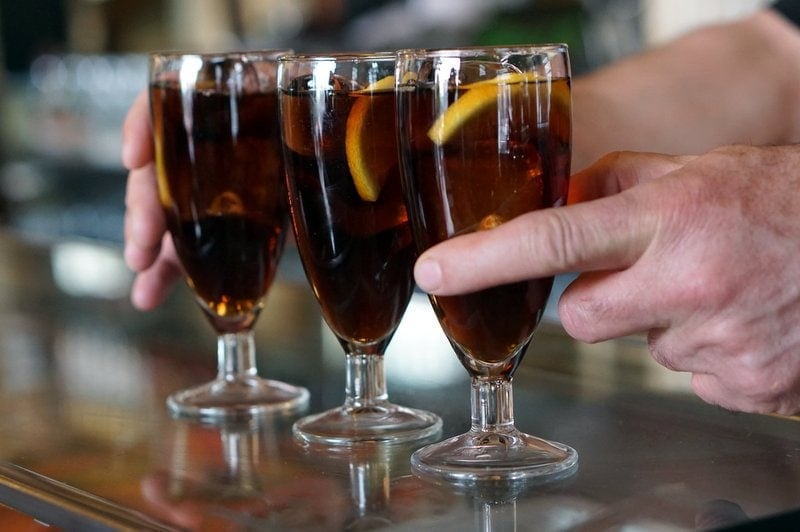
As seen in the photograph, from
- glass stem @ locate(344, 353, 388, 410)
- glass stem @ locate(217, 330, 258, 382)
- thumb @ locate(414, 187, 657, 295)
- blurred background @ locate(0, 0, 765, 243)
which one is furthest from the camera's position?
blurred background @ locate(0, 0, 765, 243)

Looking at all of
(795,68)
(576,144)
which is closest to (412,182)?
(576,144)

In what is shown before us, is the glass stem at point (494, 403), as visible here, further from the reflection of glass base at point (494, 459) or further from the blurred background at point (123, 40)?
the blurred background at point (123, 40)

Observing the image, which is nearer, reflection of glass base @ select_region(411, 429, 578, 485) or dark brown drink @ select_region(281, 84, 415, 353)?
reflection of glass base @ select_region(411, 429, 578, 485)

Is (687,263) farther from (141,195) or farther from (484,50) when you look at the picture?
(141,195)

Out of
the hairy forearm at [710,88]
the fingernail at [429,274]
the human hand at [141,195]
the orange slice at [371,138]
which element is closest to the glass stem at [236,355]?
the human hand at [141,195]

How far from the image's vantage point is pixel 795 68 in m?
1.86

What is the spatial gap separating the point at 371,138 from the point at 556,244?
23 cm

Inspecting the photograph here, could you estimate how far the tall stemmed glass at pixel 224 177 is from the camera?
3.75ft

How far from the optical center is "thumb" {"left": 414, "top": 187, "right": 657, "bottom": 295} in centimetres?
77

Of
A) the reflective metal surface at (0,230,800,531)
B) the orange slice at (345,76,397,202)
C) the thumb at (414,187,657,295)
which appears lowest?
the reflective metal surface at (0,230,800,531)

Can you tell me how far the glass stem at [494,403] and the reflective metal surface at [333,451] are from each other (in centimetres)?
6

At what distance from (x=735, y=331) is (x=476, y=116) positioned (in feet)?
0.71

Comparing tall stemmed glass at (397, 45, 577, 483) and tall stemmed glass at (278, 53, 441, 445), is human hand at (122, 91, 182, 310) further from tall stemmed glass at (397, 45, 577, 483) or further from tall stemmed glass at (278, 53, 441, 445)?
tall stemmed glass at (397, 45, 577, 483)

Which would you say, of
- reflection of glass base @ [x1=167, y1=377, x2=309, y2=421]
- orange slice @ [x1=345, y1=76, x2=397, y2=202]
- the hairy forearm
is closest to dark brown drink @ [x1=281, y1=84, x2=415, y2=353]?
orange slice @ [x1=345, y1=76, x2=397, y2=202]
